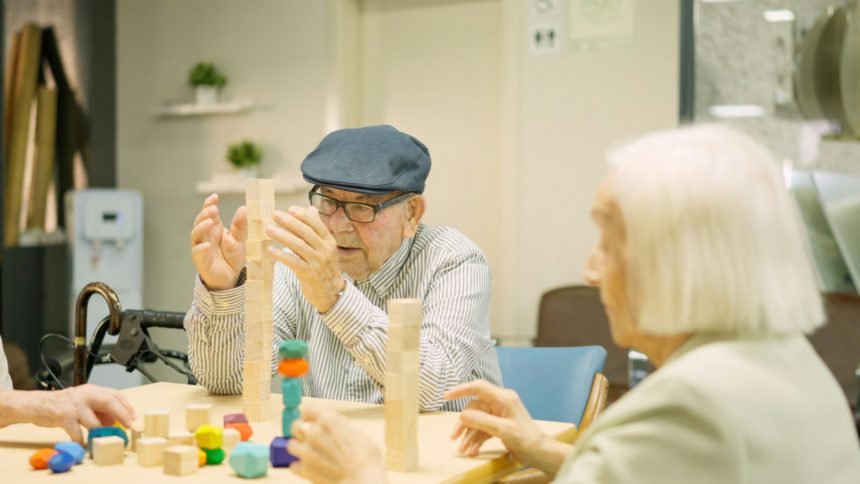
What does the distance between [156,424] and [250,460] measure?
0.86 ft

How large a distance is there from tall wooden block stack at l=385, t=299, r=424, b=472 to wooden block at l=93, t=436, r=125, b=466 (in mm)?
432

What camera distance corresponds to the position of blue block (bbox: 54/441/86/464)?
149 cm

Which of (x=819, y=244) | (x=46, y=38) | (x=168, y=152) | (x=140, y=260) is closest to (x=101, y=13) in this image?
(x=46, y=38)

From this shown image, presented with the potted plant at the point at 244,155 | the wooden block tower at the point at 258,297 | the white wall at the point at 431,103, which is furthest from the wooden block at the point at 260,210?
the potted plant at the point at 244,155

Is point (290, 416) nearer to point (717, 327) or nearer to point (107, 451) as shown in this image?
point (107, 451)

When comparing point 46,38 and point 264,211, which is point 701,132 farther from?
point 46,38

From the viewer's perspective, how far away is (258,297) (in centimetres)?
181

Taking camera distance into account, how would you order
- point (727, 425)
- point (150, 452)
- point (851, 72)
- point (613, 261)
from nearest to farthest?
1. point (727, 425)
2. point (613, 261)
3. point (150, 452)
4. point (851, 72)

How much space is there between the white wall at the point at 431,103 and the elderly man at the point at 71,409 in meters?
3.49

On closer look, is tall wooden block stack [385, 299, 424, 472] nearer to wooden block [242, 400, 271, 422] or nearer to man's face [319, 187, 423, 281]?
wooden block [242, 400, 271, 422]

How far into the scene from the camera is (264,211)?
179cm

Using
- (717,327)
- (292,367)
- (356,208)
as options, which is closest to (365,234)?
(356,208)

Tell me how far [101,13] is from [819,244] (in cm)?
445

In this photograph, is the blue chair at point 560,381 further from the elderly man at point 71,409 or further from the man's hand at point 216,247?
the elderly man at point 71,409
